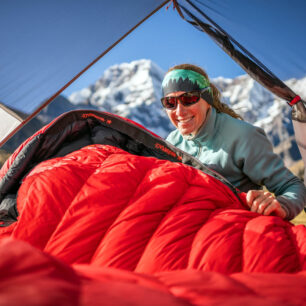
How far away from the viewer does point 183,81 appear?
1236mm

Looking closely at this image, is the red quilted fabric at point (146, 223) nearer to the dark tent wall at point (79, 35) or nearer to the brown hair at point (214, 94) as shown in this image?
the brown hair at point (214, 94)

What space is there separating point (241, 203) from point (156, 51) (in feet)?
18.2

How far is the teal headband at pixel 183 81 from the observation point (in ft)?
4.06

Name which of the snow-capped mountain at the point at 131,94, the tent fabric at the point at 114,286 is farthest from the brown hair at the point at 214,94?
the snow-capped mountain at the point at 131,94

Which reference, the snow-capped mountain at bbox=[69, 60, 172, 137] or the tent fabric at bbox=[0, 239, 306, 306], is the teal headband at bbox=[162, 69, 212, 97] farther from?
the snow-capped mountain at bbox=[69, 60, 172, 137]

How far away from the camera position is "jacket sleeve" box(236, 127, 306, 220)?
97cm

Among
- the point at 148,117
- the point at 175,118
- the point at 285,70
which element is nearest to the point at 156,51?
the point at 285,70

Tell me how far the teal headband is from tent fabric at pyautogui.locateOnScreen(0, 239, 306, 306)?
0.97 meters

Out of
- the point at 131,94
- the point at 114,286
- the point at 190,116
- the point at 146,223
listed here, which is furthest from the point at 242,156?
the point at 131,94

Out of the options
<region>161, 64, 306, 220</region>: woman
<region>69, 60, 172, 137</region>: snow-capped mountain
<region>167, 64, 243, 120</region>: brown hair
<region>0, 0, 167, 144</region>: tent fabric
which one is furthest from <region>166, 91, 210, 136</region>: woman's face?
<region>69, 60, 172, 137</region>: snow-capped mountain

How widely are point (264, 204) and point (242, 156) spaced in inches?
15.4

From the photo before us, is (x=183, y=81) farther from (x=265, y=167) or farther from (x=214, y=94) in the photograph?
(x=265, y=167)

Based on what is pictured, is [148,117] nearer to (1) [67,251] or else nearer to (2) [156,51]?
A: (2) [156,51]

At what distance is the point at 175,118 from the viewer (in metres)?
1.30
